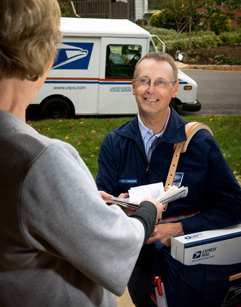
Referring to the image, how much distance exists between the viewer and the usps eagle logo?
9.97 m

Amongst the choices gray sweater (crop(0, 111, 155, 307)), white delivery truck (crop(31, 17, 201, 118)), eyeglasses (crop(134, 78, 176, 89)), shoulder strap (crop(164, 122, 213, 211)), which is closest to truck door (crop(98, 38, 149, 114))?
white delivery truck (crop(31, 17, 201, 118))

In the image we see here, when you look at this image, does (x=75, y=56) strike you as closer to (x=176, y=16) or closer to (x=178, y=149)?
(x=178, y=149)

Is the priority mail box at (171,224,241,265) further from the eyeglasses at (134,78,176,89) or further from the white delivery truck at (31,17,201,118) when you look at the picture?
the white delivery truck at (31,17,201,118)

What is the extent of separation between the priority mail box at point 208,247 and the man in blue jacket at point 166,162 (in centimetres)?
22

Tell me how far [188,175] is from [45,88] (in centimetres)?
832

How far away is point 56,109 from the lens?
10.5 metres

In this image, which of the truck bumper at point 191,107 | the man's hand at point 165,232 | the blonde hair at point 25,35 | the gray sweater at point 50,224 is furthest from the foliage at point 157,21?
the gray sweater at point 50,224

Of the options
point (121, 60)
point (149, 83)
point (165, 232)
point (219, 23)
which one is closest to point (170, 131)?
point (149, 83)

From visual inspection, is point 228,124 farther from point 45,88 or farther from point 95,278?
point 95,278

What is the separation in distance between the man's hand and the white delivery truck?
819cm

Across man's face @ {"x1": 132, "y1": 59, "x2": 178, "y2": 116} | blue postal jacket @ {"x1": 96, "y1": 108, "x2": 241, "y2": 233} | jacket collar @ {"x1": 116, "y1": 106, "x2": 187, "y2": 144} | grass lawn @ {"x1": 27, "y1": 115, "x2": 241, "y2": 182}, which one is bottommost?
grass lawn @ {"x1": 27, "y1": 115, "x2": 241, "y2": 182}

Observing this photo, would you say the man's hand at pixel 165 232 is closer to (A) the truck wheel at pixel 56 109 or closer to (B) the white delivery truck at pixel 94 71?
(B) the white delivery truck at pixel 94 71

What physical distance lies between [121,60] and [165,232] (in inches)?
335

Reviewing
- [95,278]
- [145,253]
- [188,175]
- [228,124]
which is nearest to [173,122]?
[188,175]
